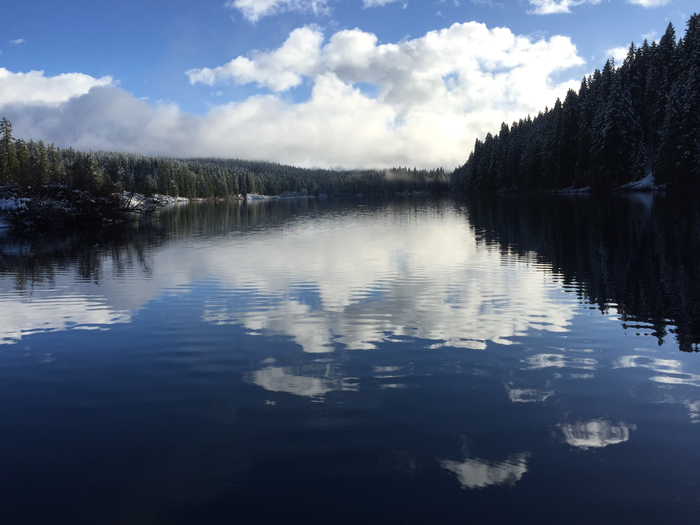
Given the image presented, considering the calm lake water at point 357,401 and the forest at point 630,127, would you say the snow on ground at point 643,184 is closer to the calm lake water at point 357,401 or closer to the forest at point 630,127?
the forest at point 630,127

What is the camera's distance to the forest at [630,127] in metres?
59.0

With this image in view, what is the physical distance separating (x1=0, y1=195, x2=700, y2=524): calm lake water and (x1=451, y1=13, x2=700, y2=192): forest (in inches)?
2225

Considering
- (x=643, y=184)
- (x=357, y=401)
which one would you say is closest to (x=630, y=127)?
(x=643, y=184)

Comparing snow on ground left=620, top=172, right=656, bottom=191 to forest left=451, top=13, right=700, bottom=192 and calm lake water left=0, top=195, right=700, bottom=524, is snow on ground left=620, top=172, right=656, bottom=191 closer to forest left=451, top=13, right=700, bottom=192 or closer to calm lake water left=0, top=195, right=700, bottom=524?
forest left=451, top=13, right=700, bottom=192

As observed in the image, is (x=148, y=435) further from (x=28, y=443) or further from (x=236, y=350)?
(x=236, y=350)

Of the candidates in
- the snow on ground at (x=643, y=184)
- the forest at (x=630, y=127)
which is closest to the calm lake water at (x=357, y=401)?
the forest at (x=630, y=127)

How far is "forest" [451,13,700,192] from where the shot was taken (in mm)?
58969

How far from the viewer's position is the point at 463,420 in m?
6.29

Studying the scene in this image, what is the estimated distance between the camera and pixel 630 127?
235 ft

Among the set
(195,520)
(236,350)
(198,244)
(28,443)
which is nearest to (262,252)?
(198,244)

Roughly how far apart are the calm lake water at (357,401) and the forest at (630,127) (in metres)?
56.5

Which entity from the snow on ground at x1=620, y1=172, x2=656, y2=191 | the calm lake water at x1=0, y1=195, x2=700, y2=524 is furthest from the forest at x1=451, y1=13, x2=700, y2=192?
the calm lake water at x1=0, y1=195, x2=700, y2=524

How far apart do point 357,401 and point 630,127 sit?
83068 mm

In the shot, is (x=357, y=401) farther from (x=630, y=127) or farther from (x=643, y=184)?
(x=630, y=127)
